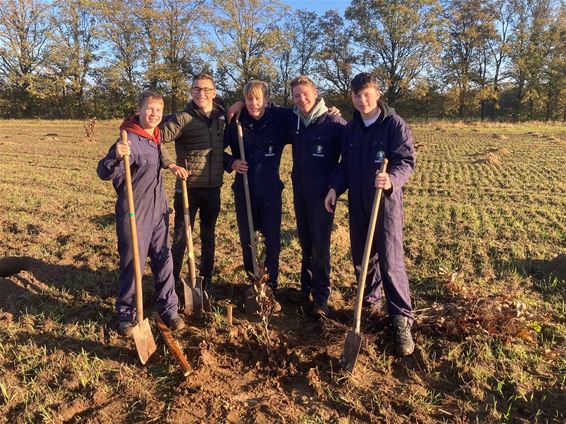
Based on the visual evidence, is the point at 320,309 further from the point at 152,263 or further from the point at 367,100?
the point at 367,100

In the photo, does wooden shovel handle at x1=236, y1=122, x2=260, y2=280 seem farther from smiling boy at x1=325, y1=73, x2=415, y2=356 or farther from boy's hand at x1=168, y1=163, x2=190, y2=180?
smiling boy at x1=325, y1=73, x2=415, y2=356

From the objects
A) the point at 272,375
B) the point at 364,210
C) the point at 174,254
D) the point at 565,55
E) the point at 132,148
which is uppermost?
the point at 565,55

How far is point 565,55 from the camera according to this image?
32625mm

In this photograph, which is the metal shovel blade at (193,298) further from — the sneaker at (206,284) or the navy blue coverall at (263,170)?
the navy blue coverall at (263,170)

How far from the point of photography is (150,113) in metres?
3.36

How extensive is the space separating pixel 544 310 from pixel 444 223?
110 inches

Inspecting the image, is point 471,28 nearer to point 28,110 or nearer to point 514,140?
point 514,140

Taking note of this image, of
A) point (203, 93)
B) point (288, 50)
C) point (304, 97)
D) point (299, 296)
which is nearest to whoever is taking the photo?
point (304, 97)

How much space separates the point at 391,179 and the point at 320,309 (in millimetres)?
1440

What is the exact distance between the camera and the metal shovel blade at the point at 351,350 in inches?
119

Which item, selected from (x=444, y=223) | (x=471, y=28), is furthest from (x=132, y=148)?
(x=471, y=28)

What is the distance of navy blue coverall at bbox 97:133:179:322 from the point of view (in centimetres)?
334

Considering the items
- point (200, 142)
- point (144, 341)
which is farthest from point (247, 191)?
point (144, 341)

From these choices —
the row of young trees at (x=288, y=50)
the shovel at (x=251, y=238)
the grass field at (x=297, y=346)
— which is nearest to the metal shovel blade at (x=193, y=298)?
the grass field at (x=297, y=346)
